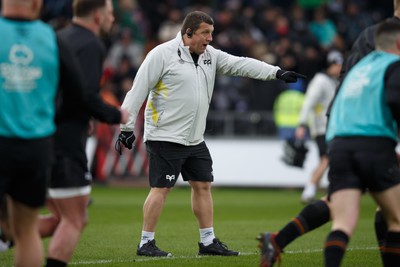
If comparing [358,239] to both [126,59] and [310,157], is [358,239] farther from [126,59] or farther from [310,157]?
[126,59]

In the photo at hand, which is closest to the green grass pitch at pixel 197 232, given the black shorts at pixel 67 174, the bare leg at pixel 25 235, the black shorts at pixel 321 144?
the black shorts at pixel 321 144

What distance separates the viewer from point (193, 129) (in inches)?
392

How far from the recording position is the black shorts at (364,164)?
6992mm

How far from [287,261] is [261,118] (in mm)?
12469

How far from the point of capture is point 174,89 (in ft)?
32.3

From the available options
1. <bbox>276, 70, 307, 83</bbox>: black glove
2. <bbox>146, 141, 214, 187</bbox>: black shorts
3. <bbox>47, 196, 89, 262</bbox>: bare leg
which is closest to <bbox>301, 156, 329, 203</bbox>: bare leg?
<bbox>146, 141, 214, 187</bbox>: black shorts

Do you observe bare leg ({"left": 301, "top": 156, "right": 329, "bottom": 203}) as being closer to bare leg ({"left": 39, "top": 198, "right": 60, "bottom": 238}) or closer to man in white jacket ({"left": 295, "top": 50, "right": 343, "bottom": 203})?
man in white jacket ({"left": 295, "top": 50, "right": 343, "bottom": 203})

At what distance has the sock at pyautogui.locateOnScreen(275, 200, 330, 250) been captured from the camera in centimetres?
794

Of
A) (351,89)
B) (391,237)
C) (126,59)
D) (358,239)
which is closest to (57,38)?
(351,89)

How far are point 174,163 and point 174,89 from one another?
808 millimetres

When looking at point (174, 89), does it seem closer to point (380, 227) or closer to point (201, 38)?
point (201, 38)

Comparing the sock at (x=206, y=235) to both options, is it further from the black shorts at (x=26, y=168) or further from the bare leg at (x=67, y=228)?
the black shorts at (x=26, y=168)

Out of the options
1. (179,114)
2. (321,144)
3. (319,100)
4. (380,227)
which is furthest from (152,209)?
(319,100)

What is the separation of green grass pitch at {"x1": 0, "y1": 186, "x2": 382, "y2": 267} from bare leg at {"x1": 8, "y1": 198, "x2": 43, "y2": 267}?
2.26 meters
